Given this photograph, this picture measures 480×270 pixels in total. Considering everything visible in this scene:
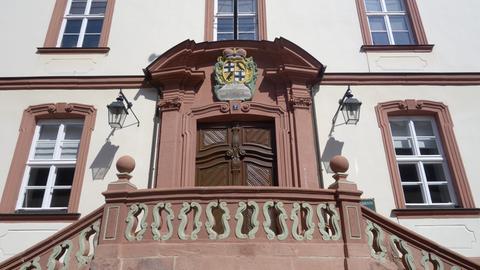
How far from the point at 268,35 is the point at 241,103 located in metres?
1.86

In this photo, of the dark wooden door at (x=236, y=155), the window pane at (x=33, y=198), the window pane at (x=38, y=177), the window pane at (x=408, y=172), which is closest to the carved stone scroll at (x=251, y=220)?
the dark wooden door at (x=236, y=155)

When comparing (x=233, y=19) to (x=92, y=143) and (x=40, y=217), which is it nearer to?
(x=92, y=143)

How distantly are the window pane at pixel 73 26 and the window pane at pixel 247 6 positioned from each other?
11.3ft

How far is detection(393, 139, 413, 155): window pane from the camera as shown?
25.2 feet

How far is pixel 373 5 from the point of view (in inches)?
369

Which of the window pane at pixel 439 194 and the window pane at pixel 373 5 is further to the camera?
the window pane at pixel 373 5

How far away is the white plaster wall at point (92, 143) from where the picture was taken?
6945 mm

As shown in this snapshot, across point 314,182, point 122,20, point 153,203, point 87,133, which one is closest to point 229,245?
point 153,203

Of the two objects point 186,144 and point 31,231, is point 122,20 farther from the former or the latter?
point 31,231

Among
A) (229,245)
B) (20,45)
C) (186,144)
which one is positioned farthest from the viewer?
(20,45)

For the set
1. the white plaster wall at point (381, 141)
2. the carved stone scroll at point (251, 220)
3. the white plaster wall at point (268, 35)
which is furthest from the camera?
the white plaster wall at point (268, 35)

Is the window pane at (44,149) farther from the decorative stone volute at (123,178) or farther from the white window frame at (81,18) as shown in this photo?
the decorative stone volute at (123,178)

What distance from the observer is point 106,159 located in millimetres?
7457

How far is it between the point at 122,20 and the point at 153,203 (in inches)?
206
